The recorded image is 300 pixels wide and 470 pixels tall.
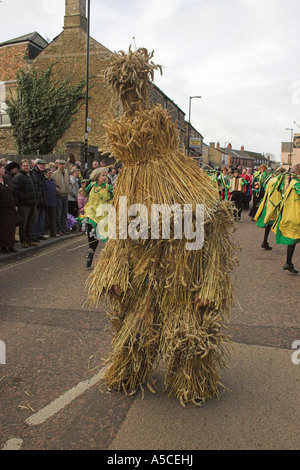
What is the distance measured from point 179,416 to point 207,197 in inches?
62.7

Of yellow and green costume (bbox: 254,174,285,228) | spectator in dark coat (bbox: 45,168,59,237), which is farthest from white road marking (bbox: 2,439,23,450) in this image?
spectator in dark coat (bbox: 45,168,59,237)

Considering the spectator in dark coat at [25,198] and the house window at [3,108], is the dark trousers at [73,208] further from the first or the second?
the house window at [3,108]

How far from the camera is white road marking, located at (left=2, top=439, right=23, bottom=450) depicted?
2549mm

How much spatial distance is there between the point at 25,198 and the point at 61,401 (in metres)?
6.97

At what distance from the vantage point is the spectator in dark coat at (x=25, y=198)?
929cm

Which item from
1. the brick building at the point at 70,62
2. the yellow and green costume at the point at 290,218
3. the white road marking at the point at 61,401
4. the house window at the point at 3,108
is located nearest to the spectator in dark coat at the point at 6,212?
the yellow and green costume at the point at 290,218

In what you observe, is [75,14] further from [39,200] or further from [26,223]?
[26,223]

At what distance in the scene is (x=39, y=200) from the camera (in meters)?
10.1

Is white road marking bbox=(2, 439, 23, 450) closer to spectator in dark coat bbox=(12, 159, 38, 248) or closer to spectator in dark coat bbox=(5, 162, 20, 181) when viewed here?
spectator in dark coat bbox=(12, 159, 38, 248)

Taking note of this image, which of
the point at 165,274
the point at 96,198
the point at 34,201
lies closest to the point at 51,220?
the point at 34,201

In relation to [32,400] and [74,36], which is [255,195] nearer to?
[32,400]

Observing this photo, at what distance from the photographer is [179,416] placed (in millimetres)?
2863

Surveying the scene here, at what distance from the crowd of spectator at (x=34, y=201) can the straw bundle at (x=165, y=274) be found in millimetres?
4839
